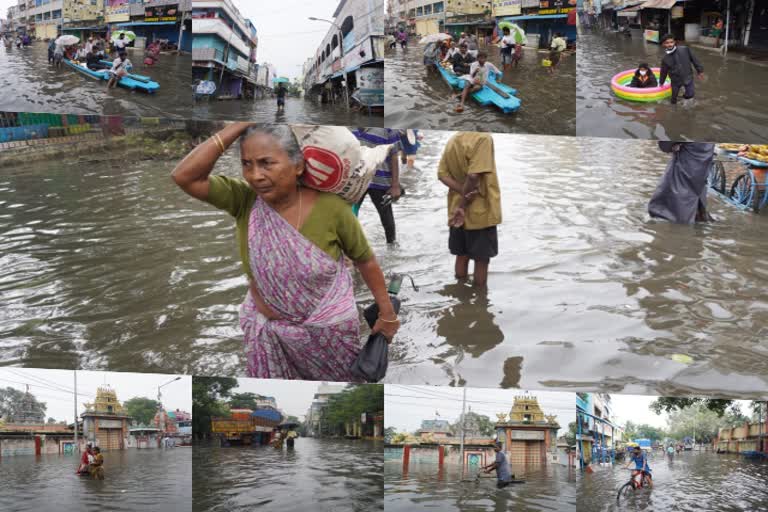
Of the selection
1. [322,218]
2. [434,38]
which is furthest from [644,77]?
[322,218]

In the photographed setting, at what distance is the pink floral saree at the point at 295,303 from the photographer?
2.62 meters

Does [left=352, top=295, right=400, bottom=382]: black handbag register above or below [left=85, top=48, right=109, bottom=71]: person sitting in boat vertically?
below

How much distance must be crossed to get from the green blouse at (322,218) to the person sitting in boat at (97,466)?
180cm

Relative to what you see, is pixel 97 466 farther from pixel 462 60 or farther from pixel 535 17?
pixel 535 17

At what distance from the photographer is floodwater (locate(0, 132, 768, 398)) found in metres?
3.68

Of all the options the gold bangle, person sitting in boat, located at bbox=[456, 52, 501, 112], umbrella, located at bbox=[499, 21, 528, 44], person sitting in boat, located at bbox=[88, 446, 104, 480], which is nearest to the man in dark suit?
umbrella, located at bbox=[499, 21, 528, 44]

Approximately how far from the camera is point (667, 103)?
4.60m

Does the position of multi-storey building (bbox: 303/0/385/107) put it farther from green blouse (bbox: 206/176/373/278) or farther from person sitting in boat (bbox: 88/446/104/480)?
person sitting in boat (bbox: 88/446/104/480)

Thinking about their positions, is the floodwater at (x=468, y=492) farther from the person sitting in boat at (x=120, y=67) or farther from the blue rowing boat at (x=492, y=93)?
the person sitting in boat at (x=120, y=67)

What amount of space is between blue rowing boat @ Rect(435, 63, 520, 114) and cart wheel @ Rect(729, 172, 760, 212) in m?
1.66

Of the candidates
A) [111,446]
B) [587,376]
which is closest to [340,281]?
[587,376]

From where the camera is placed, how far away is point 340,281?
2.77 meters

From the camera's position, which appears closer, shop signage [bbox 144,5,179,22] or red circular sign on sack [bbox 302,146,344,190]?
red circular sign on sack [bbox 302,146,344,190]

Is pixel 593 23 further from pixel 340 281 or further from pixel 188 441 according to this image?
pixel 188 441
